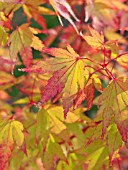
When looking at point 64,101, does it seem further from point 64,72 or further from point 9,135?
point 9,135

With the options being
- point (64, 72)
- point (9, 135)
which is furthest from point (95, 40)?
point (9, 135)

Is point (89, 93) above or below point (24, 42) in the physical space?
below

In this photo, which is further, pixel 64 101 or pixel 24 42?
pixel 24 42

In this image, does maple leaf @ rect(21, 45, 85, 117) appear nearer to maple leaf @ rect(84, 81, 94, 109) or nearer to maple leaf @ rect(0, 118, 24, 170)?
maple leaf @ rect(84, 81, 94, 109)

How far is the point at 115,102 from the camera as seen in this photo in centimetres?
86

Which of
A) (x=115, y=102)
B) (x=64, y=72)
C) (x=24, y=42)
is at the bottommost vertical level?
(x=115, y=102)

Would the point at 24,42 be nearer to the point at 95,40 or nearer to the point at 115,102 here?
the point at 95,40

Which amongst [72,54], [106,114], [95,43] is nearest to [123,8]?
[95,43]

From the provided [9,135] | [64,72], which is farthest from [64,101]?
[9,135]

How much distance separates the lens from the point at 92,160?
3.54 ft

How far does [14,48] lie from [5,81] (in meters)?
0.29

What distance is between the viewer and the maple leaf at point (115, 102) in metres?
0.84

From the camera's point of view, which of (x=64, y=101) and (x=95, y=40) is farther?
(x=95, y=40)

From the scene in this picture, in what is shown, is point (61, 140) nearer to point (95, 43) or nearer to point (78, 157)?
point (78, 157)
